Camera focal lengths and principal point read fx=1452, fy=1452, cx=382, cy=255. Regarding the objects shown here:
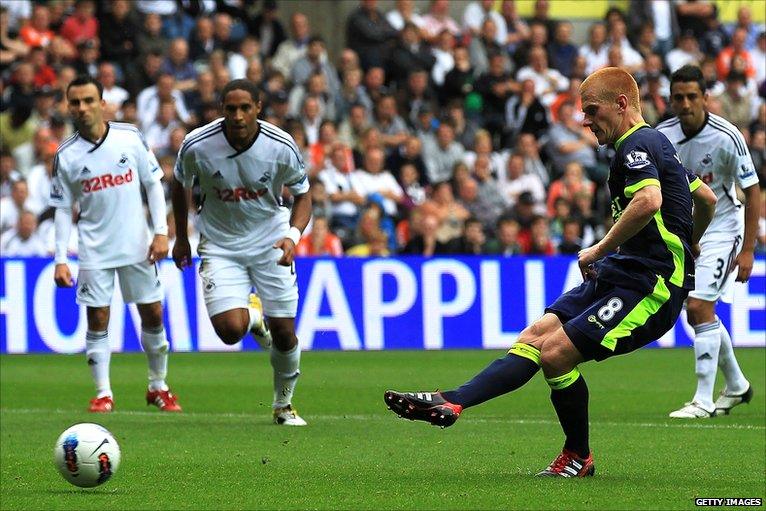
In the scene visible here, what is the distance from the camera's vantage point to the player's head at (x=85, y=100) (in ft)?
37.5

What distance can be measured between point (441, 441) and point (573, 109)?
13.4 metres

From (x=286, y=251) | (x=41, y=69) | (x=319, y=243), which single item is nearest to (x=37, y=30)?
(x=41, y=69)

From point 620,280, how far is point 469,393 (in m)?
0.96

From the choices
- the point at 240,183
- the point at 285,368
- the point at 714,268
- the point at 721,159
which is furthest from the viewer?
the point at 714,268

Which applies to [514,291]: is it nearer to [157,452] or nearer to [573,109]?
[573,109]

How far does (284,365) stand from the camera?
1038cm

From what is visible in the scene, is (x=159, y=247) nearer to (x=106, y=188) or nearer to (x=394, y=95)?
(x=106, y=188)

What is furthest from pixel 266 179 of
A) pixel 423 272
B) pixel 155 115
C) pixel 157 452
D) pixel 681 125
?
pixel 155 115

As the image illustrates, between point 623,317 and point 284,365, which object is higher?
point 623,317

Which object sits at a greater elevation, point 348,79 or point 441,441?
point 348,79

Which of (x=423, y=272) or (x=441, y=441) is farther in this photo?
(x=423, y=272)

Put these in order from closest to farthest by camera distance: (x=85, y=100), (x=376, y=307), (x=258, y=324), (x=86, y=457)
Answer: (x=86, y=457) < (x=258, y=324) < (x=85, y=100) < (x=376, y=307)

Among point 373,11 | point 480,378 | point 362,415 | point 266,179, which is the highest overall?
point 373,11

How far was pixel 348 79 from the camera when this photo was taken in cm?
2125
